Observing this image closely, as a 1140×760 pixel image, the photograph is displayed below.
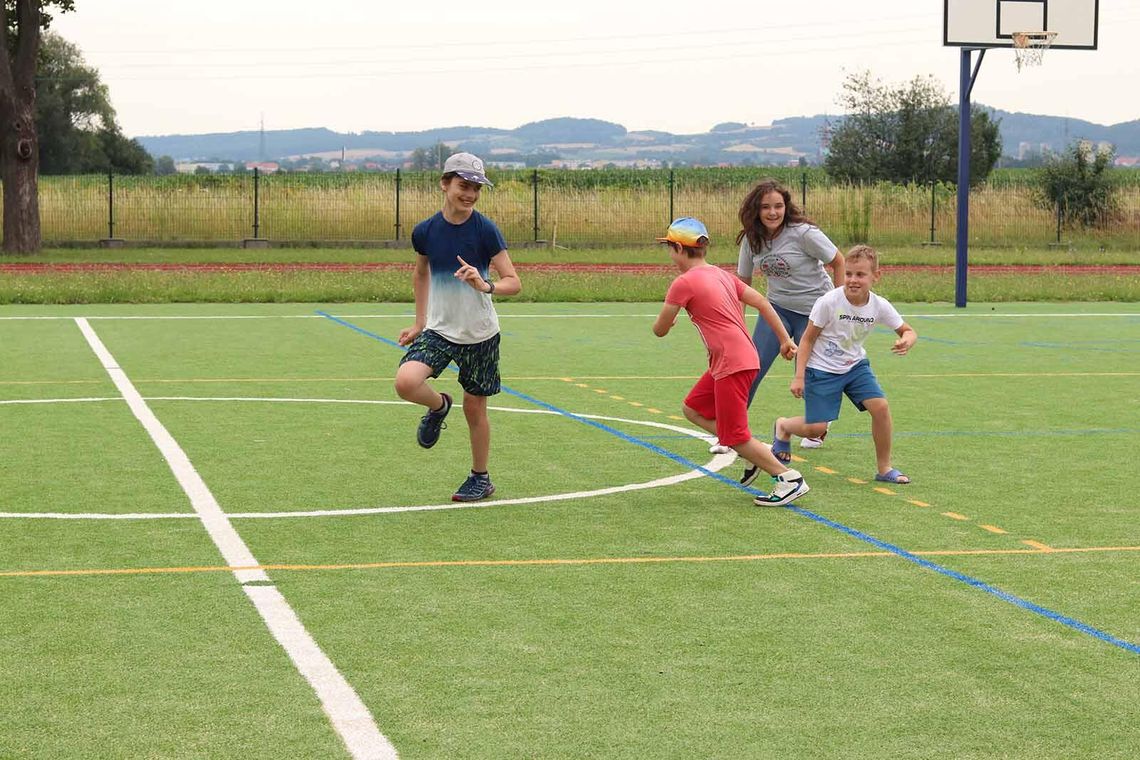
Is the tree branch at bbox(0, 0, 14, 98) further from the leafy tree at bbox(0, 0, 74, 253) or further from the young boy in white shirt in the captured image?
the young boy in white shirt

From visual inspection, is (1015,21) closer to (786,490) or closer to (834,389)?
(834,389)

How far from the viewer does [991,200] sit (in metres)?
51.0

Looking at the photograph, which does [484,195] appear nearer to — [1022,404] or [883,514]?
[1022,404]

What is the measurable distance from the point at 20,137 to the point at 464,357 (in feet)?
115

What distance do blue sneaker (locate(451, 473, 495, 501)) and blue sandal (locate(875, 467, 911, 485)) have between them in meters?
2.46

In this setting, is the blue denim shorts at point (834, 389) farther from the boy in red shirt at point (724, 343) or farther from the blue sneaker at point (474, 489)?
the blue sneaker at point (474, 489)

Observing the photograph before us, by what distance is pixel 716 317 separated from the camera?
9.69 m

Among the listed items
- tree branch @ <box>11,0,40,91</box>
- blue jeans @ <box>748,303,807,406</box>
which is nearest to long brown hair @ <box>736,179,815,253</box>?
blue jeans @ <box>748,303,807,406</box>

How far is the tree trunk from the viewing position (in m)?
42.0

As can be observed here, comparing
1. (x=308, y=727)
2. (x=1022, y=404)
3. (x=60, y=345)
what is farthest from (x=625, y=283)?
(x=308, y=727)

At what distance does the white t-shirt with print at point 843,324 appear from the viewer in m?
10.6

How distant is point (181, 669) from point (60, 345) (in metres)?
13.9

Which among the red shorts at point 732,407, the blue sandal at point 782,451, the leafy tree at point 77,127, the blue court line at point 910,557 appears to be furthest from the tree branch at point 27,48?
the leafy tree at point 77,127

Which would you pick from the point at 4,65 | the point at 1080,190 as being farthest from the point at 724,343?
the point at 1080,190
